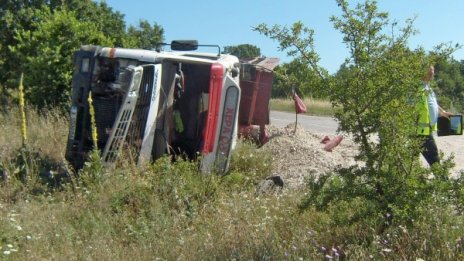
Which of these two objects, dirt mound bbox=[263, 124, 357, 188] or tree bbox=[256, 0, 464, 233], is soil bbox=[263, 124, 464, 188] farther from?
tree bbox=[256, 0, 464, 233]

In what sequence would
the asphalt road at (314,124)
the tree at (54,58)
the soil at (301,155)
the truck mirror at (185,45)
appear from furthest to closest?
the asphalt road at (314,124) → the tree at (54,58) → the truck mirror at (185,45) → the soil at (301,155)

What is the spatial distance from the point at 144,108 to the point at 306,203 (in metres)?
3.58

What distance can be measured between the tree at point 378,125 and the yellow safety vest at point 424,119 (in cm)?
18

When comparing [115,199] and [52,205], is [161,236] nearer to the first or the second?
[115,199]

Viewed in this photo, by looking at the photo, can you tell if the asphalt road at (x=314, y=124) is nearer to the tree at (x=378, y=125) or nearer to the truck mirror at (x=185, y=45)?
the truck mirror at (x=185, y=45)

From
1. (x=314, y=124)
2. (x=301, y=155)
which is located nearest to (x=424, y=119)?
(x=301, y=155)

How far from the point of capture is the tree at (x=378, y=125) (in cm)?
445

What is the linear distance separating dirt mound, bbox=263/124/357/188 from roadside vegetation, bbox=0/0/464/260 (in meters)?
2.03

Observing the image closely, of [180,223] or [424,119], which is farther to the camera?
[424,119]

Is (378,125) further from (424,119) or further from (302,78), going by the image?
(424,119)

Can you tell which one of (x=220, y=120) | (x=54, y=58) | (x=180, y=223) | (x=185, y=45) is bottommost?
(x=180, y=223)

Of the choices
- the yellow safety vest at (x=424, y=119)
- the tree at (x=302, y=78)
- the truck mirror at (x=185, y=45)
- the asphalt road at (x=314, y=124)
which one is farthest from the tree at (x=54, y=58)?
the tree at (x=302, y=78)

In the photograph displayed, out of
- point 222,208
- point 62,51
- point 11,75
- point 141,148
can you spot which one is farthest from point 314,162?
point 11,75

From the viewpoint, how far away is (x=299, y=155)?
10.1 metres
